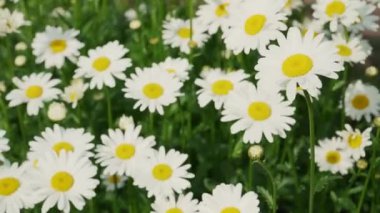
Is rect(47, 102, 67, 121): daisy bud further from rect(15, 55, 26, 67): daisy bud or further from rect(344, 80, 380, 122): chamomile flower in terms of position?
rect(344, 80, 380, 122): chamomile flower

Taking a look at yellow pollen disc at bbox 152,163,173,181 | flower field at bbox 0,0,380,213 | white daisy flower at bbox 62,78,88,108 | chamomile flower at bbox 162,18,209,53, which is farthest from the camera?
chamomile flower at bbox 162,18,209,53

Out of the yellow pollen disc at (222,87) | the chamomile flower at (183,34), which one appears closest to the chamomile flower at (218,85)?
the yellow pollen disc at (222,87)

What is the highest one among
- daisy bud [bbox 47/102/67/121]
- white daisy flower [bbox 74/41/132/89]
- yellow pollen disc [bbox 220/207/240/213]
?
white daisy flower [bbox 74/41/132/89]

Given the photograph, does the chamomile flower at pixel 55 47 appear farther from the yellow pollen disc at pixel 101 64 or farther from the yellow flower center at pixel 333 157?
the yellow flower center at pixel 333 157

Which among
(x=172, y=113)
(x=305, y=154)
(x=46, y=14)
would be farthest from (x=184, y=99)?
(x=46, y=14)

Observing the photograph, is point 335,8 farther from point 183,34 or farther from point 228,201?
point 228,201

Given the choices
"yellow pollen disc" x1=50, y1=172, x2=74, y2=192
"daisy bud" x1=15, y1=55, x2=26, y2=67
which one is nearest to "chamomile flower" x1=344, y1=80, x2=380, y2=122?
"yellow pollen disc" x1=50, y1=172, x2=74, y2=192

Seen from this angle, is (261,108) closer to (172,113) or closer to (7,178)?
(172,113)
